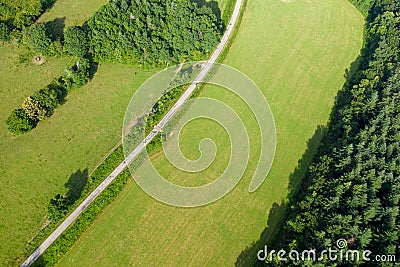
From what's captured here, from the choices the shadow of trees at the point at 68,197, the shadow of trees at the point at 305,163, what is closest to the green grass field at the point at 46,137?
the shadow of trees at the point at 68,197

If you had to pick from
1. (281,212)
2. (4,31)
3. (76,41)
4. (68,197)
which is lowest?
(281,212)

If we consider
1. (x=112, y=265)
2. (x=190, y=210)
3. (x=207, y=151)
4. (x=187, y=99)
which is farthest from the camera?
(x=187, y=99)

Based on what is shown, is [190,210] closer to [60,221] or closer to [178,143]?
[178,143]

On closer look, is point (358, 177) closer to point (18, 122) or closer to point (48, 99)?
point (48, 99)

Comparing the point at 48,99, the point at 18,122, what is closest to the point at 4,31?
the point at 48,99

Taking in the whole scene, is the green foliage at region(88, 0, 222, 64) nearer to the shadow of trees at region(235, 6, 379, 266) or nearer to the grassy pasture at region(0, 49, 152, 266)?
the grassy pasture at region(0, 49, 152, 266)

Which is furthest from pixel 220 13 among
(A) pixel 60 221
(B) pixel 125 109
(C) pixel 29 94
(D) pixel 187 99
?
(A) pixel 60 221
